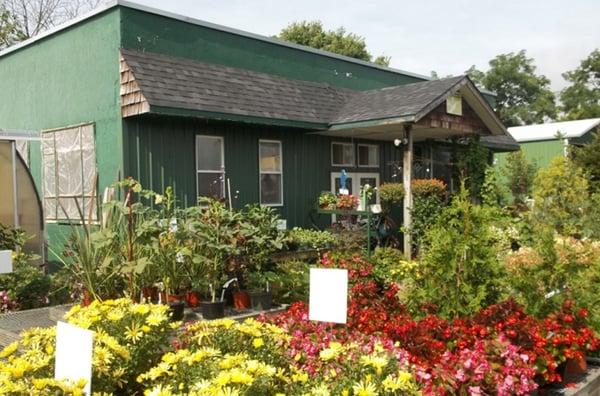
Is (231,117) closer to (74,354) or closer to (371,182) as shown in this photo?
(371,182)

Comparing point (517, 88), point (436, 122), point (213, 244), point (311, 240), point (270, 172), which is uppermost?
point (517, 88)

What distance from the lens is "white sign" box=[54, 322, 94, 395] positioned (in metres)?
2.57

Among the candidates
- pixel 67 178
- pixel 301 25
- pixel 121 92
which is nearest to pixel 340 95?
pixel 121 92

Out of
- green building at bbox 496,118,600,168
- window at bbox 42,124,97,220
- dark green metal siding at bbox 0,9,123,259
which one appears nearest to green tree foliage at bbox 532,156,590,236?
green building at bbox 496,118,600,168

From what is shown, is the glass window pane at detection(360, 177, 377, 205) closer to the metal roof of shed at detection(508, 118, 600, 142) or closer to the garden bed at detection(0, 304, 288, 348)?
the garden bed at detection(0, 304, 288, 348)

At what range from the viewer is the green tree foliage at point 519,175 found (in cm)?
2111

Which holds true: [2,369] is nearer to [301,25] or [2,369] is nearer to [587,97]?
[301,25]

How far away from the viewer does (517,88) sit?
215 ft

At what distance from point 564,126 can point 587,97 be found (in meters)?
36.3

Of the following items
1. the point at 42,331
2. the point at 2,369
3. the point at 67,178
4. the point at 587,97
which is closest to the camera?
the point at 2,369

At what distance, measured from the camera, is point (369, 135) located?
13680 millimetres

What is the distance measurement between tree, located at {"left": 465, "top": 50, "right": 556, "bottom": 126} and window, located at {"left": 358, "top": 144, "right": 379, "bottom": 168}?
5306 centimetres

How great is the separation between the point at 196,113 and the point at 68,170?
3.62 meters

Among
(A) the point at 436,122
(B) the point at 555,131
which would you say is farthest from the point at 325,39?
(A) the point at 436,122
